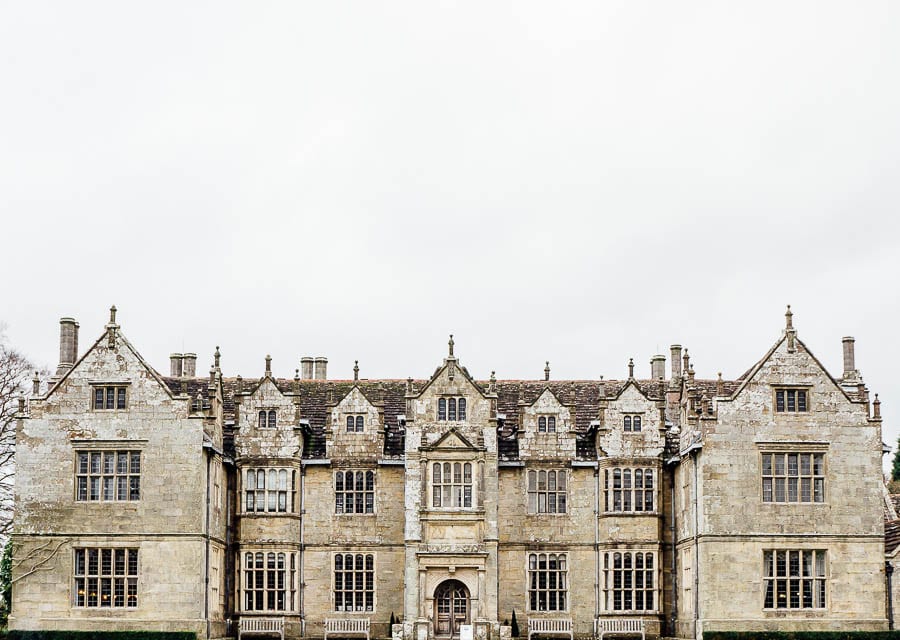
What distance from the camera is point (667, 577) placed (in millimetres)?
51250

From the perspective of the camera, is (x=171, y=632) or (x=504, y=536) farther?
(x=504, y=536)

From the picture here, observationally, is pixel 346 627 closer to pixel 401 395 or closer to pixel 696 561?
pixel 401 395

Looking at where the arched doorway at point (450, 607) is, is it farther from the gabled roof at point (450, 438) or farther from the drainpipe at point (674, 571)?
the drainpipe at point (674, 571)

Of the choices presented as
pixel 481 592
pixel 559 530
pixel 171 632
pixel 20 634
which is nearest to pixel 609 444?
pixel 559 530

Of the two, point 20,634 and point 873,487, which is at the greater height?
point 873,487

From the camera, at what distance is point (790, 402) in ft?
155

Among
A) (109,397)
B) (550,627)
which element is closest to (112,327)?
(109,397)

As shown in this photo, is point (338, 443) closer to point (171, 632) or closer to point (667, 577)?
point (171, 632)

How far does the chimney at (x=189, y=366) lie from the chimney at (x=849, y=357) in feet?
89.9

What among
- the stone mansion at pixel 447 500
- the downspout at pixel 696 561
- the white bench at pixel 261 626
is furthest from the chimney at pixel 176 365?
the downspout at pixel 696 561

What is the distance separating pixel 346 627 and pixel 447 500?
6.17 metres

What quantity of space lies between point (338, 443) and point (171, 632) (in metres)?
10.1

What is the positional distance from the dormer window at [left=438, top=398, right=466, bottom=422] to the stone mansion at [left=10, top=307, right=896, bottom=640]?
0.09m

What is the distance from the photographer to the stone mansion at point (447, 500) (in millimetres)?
46281
